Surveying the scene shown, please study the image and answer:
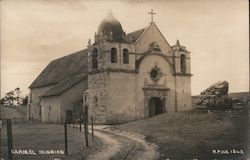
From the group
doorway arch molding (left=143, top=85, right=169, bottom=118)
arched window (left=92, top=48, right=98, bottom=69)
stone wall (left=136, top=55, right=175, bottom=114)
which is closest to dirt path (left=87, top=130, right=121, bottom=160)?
doorway arch molding (left=143, top=85, right=169, bottom=118)

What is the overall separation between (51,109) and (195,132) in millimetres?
13147

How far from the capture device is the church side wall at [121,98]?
1933 cm

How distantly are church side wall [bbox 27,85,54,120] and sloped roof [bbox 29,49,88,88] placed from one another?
42 centimetres

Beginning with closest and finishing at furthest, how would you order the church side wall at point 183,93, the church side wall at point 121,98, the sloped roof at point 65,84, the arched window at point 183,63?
the church side wall at point 121,98 → the church side wall at point 183,93 → the arched window at point 183,63 → the sloped roof at point 65,84

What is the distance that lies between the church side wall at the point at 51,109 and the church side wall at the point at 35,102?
5.61 ft

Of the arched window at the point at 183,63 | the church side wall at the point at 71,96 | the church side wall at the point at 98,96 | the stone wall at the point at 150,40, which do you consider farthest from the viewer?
the church side wall at the point at 71,96

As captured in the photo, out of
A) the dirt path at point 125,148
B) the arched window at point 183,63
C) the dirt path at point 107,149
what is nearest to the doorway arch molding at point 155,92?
the arched window at point 183,63

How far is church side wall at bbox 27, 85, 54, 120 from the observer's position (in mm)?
28305

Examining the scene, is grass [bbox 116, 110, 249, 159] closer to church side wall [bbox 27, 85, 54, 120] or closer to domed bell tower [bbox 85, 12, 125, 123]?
domed bell tower [bbox 85, 12, 125, 123]

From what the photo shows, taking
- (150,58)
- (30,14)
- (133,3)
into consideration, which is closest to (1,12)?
(30,14)

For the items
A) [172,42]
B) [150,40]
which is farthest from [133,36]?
[172,42]

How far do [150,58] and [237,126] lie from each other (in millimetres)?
8591

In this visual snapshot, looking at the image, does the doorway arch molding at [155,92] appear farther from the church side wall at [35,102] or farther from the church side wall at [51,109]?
the church side wall at [35,102]

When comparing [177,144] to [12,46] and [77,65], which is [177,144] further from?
[77,65]
